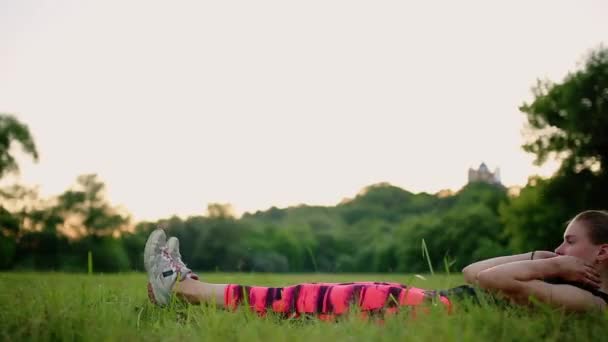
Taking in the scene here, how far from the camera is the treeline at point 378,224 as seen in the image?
23.9m

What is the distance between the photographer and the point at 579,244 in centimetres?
318

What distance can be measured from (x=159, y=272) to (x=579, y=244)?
8.18 feet

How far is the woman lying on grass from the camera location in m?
2.86

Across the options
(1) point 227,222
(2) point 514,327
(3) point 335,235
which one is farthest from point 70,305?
(3) point 335,235

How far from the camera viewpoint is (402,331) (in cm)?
231

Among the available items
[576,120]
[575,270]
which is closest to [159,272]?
[575,270]

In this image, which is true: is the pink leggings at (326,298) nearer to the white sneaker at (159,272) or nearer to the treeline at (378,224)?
the white sneaker at (159,272)

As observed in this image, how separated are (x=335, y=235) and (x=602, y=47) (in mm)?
37825

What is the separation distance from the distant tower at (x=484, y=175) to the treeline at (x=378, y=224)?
65.8 inches

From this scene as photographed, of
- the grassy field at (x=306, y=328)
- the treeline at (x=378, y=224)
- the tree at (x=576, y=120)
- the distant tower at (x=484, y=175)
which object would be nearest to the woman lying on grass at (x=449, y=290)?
the grassy field at (x=306, y=328)

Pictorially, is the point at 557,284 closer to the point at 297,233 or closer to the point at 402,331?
the point at 402,331

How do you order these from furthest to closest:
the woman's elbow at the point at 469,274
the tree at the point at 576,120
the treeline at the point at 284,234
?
the treeline at the point at 284,234
the tree at the point at 576,120
the woman's elbow at the point at 469,274

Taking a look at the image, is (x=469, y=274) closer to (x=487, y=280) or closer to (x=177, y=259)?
(x=487, y=280)

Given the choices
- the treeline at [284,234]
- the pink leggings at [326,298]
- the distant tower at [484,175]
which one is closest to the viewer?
the pink leggings at [326,298]
